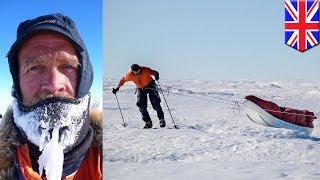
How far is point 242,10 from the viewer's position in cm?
304

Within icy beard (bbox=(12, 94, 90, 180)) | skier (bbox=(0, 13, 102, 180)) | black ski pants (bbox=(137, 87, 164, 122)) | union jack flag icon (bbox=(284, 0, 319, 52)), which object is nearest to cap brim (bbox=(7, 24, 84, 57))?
skier (bbox=(0, 13, 102, 180))

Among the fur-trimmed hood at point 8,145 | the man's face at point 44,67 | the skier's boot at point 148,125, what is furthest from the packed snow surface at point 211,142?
the fur-trimmed hood at point 8,145

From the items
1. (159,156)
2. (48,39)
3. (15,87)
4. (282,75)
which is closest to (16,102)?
(15,87)

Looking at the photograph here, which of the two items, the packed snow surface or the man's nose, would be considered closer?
the man's nose

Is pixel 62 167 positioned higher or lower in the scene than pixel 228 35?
lower

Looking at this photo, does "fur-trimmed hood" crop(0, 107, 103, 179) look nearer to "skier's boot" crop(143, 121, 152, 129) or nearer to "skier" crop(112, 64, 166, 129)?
"skier" crop(112, 64, 166, 129)

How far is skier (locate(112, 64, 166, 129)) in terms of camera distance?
3.02 meters

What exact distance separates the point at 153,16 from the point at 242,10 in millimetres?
538

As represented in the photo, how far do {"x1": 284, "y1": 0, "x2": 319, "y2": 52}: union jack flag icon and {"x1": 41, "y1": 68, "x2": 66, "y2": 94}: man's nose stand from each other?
1345 mm

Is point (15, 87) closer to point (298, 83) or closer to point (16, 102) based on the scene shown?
point (16, 102)

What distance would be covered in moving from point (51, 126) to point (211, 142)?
3.11 ft

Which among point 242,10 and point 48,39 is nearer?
point 48,39

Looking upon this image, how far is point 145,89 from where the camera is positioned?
3076 millimetres

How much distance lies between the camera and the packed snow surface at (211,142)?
3014mm
